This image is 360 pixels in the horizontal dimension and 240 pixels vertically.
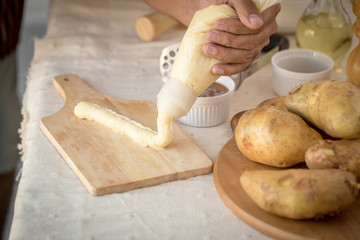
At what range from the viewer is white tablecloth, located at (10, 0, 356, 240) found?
753mm

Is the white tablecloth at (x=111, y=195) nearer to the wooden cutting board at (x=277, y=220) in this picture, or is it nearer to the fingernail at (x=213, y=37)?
the wooden cutting board at (x=277, y=220)

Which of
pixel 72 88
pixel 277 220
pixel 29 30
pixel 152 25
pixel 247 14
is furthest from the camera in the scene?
pixel 29 30

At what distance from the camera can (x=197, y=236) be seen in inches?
29.0

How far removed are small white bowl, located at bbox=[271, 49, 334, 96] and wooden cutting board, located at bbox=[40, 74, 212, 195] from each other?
1.05 feet

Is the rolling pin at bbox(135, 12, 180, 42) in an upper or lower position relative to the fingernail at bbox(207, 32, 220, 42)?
lower

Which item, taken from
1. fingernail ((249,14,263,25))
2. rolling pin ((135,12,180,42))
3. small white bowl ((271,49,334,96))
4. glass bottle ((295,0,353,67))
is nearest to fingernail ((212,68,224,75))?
fingernail ((249,14,263,25))

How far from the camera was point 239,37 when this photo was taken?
92 centimetres

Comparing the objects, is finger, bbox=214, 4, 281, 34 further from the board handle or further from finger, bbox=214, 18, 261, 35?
the board handle

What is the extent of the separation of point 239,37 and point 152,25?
581mm

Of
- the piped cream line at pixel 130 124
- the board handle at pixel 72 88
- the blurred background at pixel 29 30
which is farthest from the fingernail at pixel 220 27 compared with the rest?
the blurred background at pixel 29 30

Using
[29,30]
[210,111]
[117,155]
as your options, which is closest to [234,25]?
[210,111]

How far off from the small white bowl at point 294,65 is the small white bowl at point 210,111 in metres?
0.15

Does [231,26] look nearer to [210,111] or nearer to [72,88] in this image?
[210,111]

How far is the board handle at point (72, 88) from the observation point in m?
1.12
